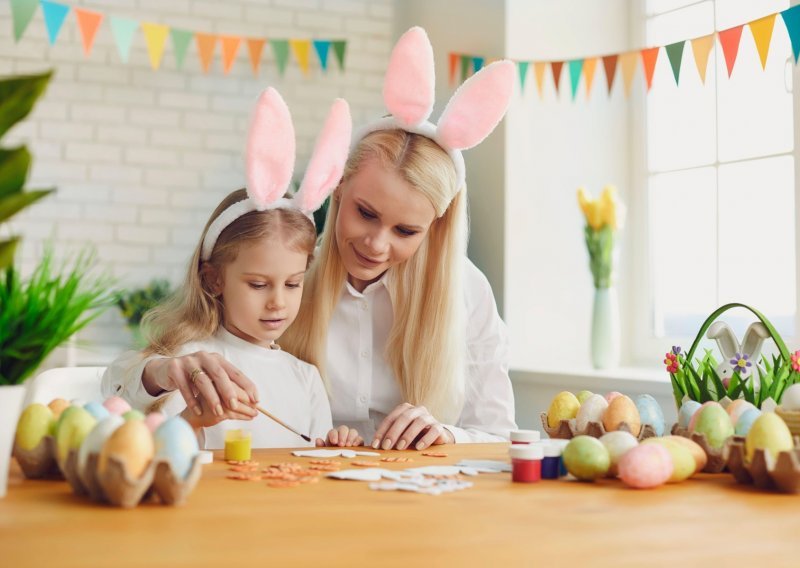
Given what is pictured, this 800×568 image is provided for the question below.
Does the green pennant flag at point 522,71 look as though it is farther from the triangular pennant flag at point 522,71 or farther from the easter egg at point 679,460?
the easter egg at point 679,460

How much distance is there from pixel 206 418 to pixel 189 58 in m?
3.08

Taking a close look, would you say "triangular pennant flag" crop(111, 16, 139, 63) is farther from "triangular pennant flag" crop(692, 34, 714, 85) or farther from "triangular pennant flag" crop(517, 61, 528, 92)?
"triangular pennant flag" crop(692, 34, 714, 85)

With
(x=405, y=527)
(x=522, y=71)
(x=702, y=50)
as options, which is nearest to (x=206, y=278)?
(x=405, y=527)

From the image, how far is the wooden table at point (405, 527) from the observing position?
83cm

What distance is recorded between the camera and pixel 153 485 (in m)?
1.02

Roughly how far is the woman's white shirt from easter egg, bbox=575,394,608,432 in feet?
2.48

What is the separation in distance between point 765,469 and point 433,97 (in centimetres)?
103

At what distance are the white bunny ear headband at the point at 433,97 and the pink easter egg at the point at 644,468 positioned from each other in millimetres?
849

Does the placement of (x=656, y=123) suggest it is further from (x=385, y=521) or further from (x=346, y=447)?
(x=385, y=521)

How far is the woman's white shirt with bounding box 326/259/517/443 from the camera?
2256 millimetres

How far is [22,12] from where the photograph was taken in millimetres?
3609

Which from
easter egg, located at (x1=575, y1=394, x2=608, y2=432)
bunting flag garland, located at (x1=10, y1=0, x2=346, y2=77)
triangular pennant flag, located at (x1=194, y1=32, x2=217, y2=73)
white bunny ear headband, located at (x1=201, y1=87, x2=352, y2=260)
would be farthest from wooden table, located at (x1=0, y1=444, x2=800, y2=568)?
triangular pennant flag, located at (x1=194, y1=32, x2=217, y2=73)

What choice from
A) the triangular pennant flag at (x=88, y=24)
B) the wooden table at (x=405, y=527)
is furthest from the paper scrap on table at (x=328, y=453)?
the triangular pennant flag at (x=88, y=24)

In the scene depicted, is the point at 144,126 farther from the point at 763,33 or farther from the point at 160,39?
the point at 763,33
